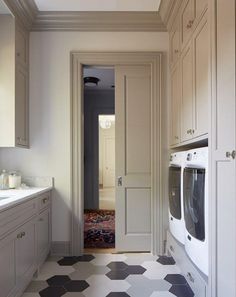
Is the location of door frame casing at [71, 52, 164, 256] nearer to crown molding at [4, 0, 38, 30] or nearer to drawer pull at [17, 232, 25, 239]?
crown molding at [4, 0, 38, 30]

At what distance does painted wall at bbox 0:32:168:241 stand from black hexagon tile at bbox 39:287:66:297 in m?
0.76

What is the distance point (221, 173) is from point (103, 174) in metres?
9.47

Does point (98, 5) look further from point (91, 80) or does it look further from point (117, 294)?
point (117, 294)

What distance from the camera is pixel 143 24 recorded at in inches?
117

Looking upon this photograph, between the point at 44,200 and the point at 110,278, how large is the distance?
3.20ft

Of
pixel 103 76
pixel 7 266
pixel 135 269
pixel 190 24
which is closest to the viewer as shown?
pixel 7 266

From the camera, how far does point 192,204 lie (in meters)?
1.93

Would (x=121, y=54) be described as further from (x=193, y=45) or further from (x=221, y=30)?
(x=221, y=30)

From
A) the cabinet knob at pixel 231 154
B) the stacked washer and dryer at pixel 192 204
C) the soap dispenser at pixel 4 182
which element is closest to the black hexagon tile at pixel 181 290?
the stacked washer and dryer at pixel 192 204

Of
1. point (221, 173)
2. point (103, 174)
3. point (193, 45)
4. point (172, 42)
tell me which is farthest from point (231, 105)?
point (103, 174)

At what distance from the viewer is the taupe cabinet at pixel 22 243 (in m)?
1.71

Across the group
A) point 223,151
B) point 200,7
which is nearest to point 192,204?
point 223,151

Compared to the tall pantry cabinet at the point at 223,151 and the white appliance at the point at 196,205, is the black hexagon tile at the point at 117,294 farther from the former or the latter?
the tall pantry cabinet at the point at 223,151

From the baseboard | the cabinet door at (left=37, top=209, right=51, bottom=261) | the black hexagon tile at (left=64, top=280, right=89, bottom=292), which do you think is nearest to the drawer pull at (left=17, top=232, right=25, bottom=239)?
the cabinet door at (left=37, top=209, right=51, bottom=261)
